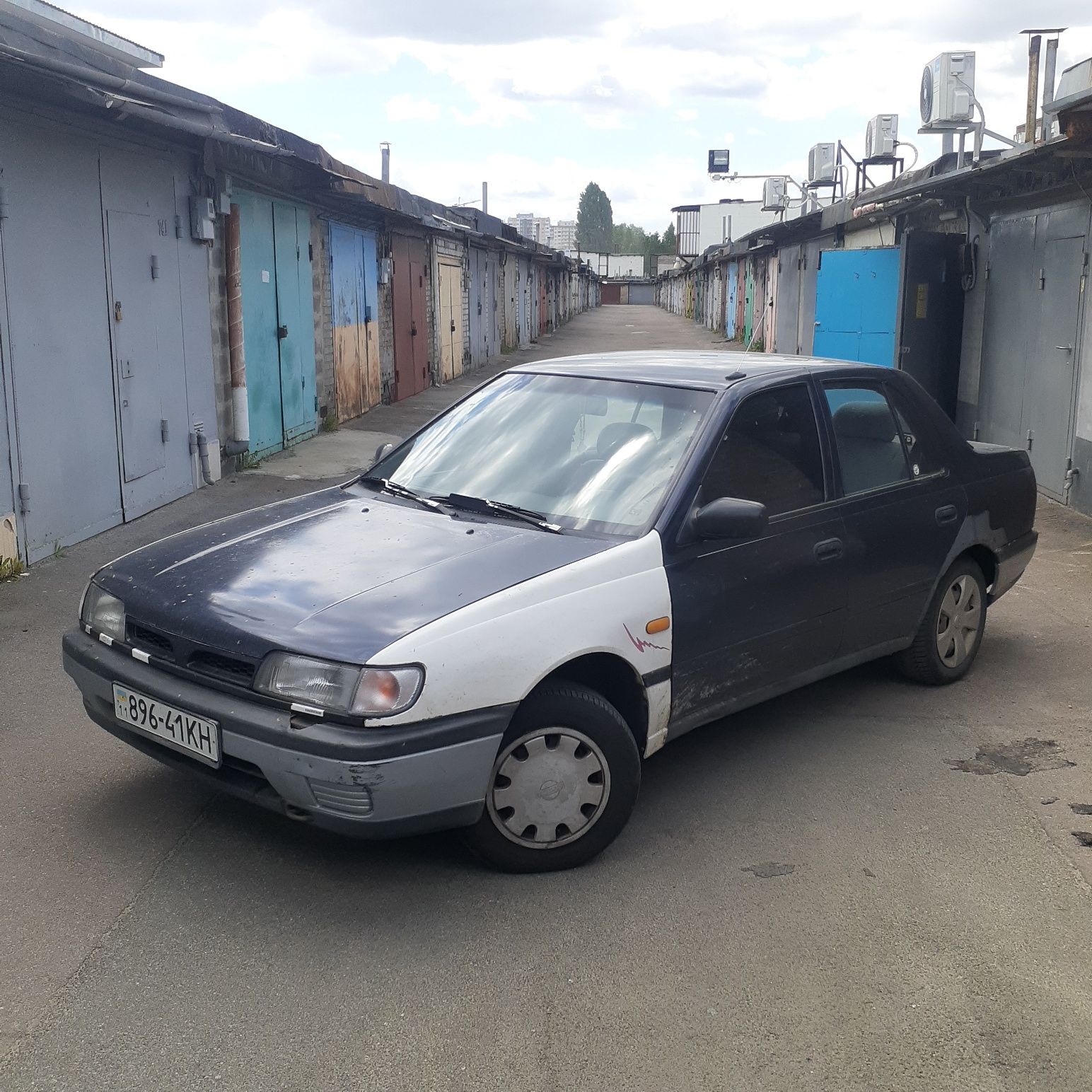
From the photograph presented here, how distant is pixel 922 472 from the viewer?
5277 mm

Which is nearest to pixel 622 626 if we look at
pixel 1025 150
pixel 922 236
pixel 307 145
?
pixel 1025 150

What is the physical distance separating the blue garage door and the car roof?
361 inches

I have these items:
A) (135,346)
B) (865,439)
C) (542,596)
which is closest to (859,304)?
(135,346)

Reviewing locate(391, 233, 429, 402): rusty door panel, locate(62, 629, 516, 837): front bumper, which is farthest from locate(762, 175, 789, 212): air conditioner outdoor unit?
locate(62, 629, 516, 837): front bumper

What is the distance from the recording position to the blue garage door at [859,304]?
558 inches

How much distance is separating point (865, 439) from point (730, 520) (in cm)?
137

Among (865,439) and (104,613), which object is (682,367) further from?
(104,613)

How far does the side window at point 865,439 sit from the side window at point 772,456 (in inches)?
7.0

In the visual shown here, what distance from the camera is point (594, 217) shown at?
14675cm

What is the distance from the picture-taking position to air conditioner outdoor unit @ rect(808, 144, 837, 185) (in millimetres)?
24578

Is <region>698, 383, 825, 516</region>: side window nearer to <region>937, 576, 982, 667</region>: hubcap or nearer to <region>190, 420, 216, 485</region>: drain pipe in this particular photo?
<region>937, 576, 982, 667</region>: hubcap

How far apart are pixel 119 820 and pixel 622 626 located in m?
1.89

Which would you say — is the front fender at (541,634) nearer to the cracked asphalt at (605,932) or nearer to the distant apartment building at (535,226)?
the cracked asphalt at (605,932)

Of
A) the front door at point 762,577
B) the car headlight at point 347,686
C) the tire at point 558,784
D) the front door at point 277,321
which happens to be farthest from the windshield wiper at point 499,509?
the front door at point 277,321
